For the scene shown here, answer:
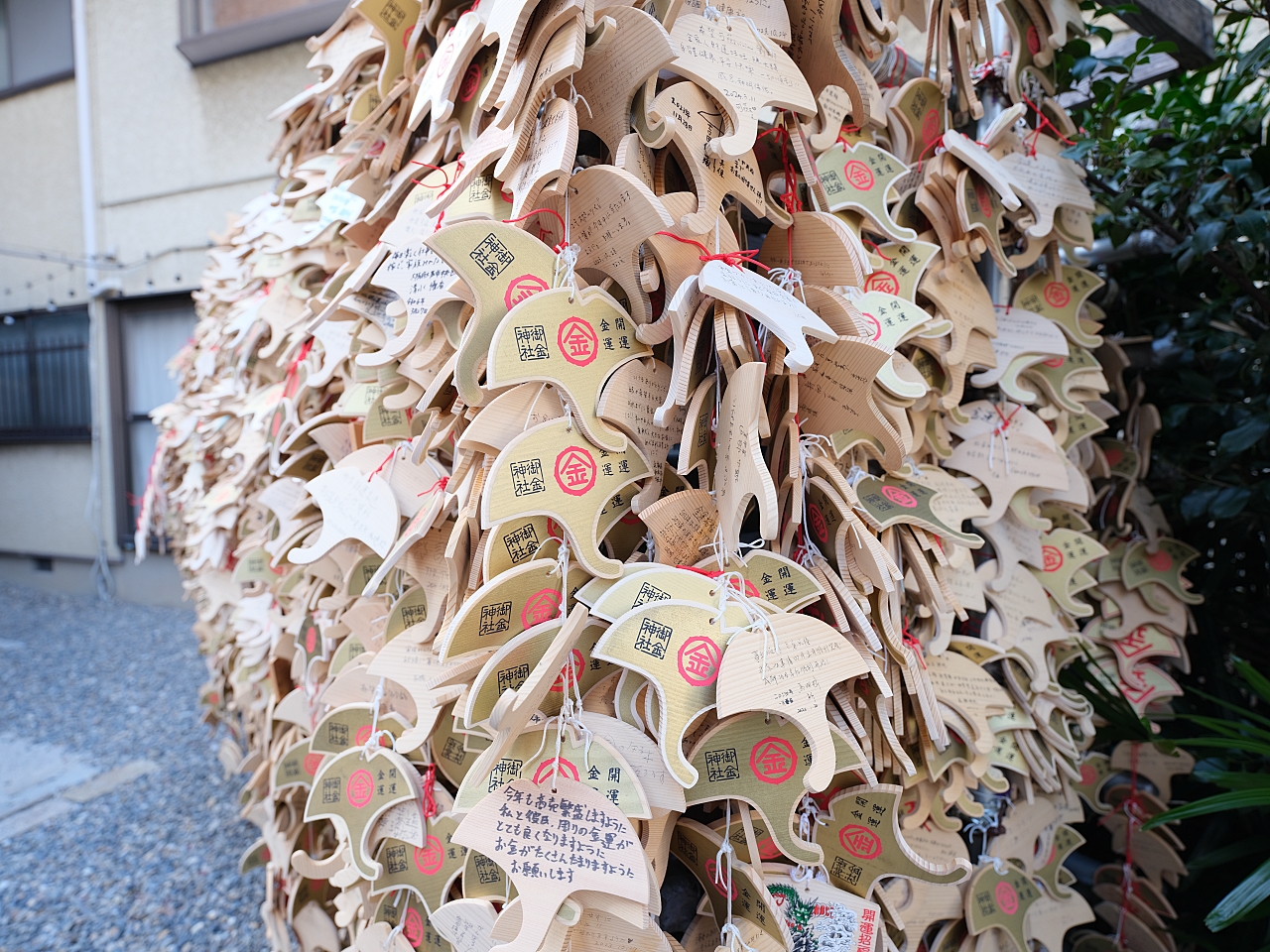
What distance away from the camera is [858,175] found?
2.80 ft

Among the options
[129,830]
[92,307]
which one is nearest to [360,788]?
[129,830]

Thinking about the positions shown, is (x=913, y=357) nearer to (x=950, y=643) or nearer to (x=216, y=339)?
(x=950, y=643)

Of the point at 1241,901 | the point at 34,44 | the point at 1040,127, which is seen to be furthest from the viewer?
the point at 34,44

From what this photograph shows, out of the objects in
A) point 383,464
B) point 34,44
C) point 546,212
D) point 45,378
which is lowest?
point 45,378

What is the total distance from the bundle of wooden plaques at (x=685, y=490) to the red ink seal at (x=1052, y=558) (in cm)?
1

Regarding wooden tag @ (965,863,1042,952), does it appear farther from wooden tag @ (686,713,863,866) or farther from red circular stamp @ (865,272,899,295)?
red circular stamp @ (865,272,899,295)

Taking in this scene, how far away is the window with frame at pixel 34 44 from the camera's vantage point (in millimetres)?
5562

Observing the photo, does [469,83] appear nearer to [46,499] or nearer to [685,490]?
[685,490]

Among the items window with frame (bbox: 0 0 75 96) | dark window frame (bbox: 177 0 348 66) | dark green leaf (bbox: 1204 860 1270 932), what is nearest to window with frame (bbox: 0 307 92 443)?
window with frame (bbox: 0 0 75 96)

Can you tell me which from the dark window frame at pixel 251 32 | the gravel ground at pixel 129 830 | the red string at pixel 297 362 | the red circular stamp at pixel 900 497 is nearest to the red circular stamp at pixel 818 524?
the red circular stamp at pixel 900 497

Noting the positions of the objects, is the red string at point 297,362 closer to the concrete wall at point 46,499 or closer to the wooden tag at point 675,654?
the wooden tag at point 675,654

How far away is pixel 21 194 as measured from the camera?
5.68 meters

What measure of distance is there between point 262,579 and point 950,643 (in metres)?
1.10

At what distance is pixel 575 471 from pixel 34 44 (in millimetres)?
7323
